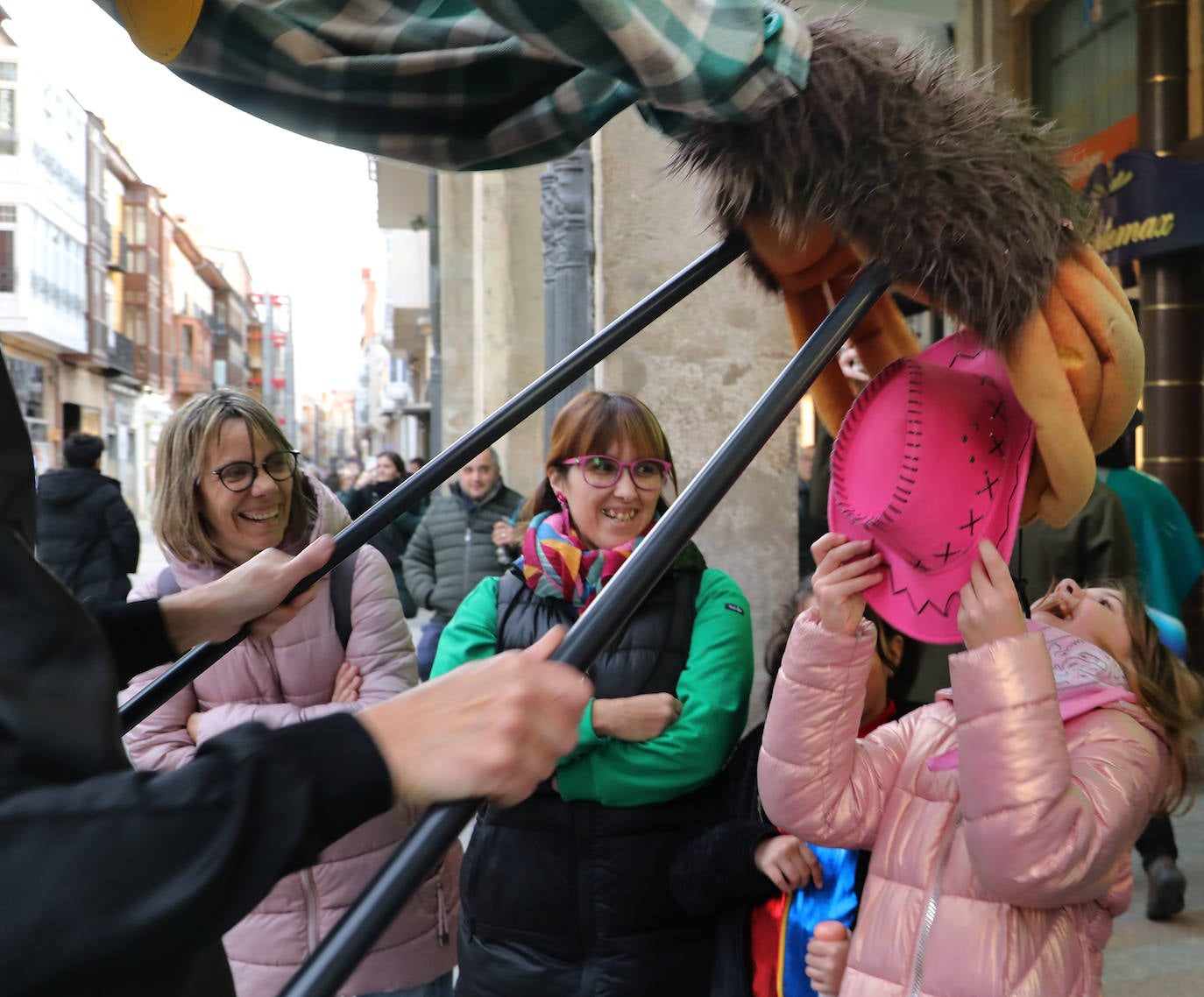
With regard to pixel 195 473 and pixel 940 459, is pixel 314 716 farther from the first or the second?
pixel 940 459

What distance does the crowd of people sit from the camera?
1474mm

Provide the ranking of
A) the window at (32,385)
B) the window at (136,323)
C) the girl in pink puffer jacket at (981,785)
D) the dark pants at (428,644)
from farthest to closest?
the window at (136,323) → the window at (32,385) → the dark pants at (428,644) → the girl in pink puffer jacket at (981,785)

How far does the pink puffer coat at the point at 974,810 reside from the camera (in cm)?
167

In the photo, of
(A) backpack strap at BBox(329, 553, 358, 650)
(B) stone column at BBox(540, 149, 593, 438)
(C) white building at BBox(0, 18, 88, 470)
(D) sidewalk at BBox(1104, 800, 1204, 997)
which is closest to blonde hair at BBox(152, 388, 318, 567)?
(A) backpack strap at BBox(329, 553, 358, 650)

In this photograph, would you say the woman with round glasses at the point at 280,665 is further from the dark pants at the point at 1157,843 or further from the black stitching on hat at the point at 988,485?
the dark pants at the point at 1157,843

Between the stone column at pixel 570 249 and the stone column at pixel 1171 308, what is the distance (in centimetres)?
343

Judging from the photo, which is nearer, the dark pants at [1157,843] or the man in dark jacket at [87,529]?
the dark pants at [1157,843]

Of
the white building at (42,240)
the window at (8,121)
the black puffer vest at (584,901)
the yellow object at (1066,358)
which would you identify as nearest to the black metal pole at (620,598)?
the yellow object at (1066,358)

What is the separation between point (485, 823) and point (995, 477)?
1.51m

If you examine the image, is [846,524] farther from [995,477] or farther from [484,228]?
[484,228]

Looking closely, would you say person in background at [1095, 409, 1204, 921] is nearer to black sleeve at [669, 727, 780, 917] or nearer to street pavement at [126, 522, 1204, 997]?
street pavement at [126, 522, 1204, 997]

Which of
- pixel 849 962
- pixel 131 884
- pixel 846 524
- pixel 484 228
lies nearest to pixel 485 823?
pixel 849 962

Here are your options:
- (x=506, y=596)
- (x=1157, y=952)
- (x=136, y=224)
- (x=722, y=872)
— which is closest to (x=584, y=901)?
(x=722, y=872)

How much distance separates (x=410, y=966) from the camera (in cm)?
261
